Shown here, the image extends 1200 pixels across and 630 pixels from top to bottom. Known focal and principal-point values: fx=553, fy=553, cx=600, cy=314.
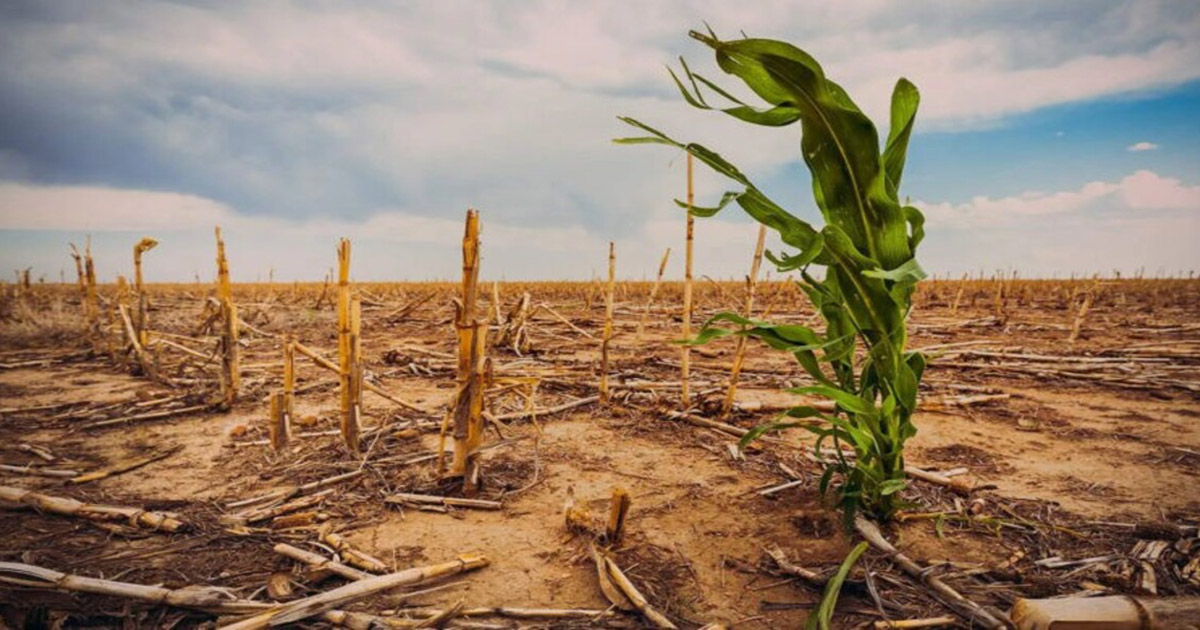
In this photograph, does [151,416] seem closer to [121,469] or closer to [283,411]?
[121,469]

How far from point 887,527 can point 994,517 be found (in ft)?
2.28

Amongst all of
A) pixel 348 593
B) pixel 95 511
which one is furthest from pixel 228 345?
pixel 348 593

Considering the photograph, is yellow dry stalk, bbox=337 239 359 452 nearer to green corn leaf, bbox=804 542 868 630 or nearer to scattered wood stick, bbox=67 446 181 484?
scattered wood stick, bbox=67 446 181 484

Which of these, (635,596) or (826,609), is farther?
(635,596)

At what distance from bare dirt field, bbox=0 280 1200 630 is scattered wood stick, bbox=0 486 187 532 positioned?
0.04 m

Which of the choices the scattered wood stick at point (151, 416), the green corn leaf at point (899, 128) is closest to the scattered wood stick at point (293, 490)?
the scattered wood stick at point (151, 416)

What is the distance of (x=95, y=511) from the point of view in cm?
305

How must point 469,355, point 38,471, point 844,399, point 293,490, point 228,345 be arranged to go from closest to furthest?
point 844,399 < point 469,355 < point 293,490 < point 38,471 < point 228,345

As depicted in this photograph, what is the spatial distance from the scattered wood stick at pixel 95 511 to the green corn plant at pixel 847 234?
2980mm

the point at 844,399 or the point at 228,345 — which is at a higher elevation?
the point at 844,399

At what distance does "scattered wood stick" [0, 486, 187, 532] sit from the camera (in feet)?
9.69

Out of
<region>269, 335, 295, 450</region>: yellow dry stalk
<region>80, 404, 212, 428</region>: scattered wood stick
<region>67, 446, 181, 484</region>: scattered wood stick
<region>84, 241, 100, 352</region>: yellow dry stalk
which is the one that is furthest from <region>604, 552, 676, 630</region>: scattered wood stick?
<region>84, 241, 100, 352</region>: yellow dry stalk

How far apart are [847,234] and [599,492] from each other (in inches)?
81.2

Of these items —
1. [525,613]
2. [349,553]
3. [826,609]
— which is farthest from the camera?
[349,553]
